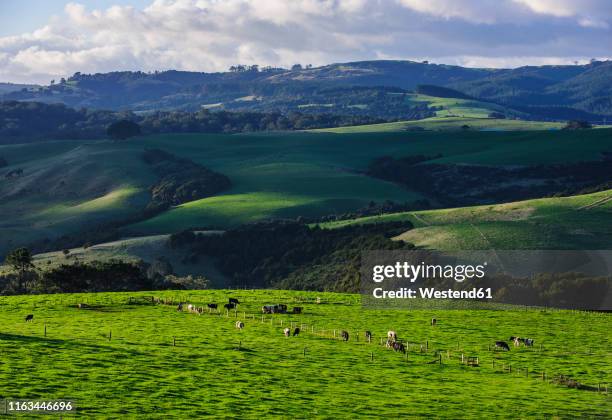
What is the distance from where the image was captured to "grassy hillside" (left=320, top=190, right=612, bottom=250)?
394 feet

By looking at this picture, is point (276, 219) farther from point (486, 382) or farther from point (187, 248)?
point (486, 382)

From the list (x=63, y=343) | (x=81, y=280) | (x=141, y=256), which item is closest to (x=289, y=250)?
(x=141, y=256)

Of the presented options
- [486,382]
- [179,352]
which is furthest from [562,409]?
[179,352]

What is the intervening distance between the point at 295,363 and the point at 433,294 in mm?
35403

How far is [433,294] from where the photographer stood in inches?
3565

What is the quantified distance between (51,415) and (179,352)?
17714 millimetres

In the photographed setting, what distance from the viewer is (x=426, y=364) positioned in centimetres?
5978

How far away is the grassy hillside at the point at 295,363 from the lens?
4700cm

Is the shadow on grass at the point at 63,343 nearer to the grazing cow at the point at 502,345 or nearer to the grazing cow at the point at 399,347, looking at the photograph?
the grazing cow at the point at 399,347

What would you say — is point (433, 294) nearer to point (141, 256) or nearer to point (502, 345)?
point (502, 345)

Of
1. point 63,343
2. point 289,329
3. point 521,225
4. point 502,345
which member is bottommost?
point 502,345

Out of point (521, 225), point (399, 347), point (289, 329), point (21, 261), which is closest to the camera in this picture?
point (399, 347)

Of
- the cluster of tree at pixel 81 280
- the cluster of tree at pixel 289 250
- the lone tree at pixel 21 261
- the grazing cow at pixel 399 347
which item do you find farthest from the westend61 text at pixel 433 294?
the lone tree at pixel 21 261

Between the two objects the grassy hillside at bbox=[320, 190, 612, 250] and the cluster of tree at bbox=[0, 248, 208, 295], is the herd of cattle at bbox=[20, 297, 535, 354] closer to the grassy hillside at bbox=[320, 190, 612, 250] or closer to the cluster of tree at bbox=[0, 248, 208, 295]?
the cluster of tree at bbox=[0, 248, 208, 295]
